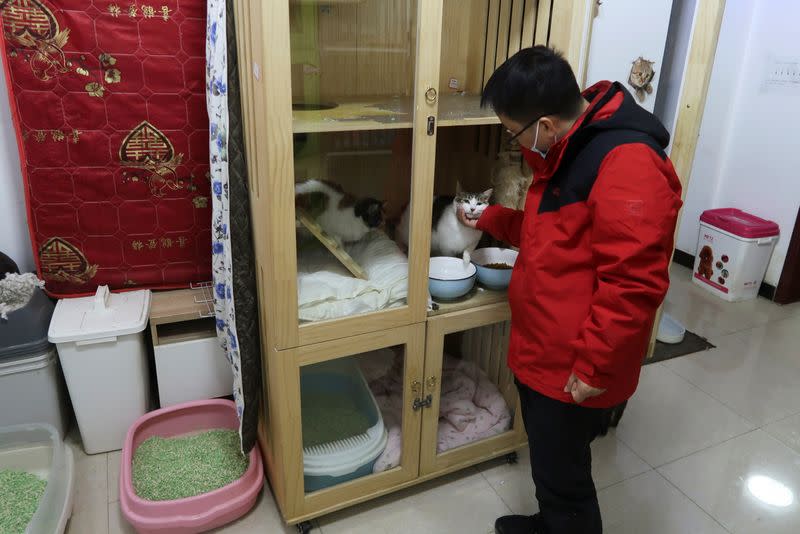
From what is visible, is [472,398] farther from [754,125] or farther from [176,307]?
[754,125]

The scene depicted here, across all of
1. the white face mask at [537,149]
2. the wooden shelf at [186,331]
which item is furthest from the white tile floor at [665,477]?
the white face mask at [537,149]

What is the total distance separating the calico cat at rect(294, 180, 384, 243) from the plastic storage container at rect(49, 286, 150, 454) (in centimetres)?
73

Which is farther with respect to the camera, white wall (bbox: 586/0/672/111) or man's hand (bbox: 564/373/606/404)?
white wall (bbox: 586/0/672/111)

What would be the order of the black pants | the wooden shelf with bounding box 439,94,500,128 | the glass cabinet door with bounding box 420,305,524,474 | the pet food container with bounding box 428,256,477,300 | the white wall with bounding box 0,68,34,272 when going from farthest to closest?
the white wall with bounding box 0,68,34,272 → the glass cabinet door with bounding box 420,305,524,474 → the pet food container with bounding box 428,256,477,300 → the wooden shelf with bounding box 439,94,500,128 → the black pants

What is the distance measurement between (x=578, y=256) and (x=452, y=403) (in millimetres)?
813

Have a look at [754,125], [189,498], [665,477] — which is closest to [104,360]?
[189,498]

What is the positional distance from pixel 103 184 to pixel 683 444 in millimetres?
2077

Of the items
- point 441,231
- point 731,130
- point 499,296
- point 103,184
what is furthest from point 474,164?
point 731,130

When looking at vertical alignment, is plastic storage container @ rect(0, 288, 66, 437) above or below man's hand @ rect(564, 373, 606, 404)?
below

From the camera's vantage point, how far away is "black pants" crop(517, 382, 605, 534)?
1.30m

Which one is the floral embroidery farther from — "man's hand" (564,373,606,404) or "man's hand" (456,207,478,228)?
"man's hand" (564,373,606,404)

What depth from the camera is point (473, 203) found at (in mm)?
1573

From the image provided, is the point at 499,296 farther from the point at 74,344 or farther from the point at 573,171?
the point at 74,344

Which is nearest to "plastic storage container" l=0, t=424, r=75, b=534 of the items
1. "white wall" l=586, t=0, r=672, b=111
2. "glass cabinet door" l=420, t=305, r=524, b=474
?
"glass cabinet door" l=420, t=305, r=524, b=474
